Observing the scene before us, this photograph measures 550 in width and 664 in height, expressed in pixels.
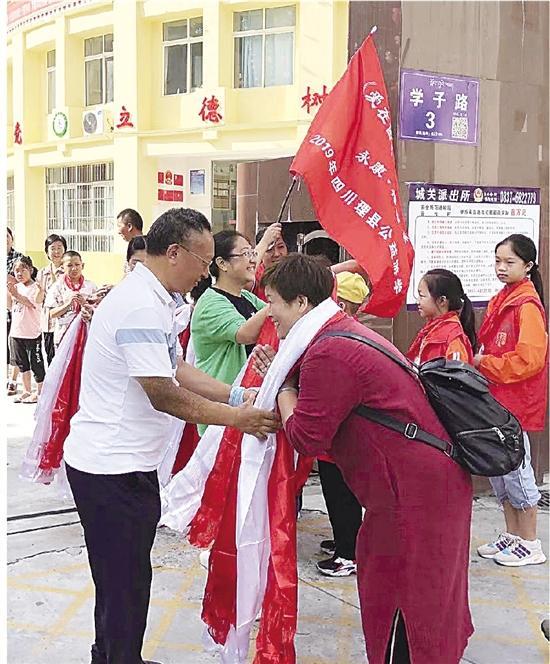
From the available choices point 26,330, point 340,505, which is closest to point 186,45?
point 26,330

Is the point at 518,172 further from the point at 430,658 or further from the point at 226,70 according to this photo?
the point at 226,70

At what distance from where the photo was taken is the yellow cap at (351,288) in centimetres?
389

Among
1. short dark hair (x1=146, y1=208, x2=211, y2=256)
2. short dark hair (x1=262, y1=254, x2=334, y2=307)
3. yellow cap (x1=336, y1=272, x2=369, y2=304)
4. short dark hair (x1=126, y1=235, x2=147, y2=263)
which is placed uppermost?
short dark hair (x1=146, y1=208, x2=211, y2=256)

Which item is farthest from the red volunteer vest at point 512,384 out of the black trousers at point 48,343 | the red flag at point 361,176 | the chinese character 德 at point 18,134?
the chinese character 德 at point 18,134

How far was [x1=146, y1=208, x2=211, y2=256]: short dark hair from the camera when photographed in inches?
99.1

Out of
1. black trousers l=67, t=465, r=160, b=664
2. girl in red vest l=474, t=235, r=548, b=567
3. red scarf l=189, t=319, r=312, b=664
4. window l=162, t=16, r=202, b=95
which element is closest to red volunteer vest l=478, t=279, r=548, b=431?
girl in red vest l=474, t=235, r=548, b=567

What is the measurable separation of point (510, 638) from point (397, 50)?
10.2ft

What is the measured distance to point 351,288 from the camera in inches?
154

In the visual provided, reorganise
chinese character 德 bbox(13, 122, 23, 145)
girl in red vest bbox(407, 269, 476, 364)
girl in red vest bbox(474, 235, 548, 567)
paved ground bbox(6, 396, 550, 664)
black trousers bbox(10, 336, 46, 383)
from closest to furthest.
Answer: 1. paved ground bbox(6, 396, 550, 664)
2. girl in red vest bbox(407, 269, 476, 364)
3. girl in red vest bbox(474, 235, 548, 567)
4. black trousers bbox(10, 336, 46, 383)
5. chinese character 德 bbox(13, 122, 23, 145)

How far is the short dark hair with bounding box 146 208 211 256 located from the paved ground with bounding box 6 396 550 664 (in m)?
1.64

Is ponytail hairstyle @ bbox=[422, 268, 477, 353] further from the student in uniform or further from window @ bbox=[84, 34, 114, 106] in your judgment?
window @ bbox=[84, 34, 114, 106]

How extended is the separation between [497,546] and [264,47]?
43.3 ft

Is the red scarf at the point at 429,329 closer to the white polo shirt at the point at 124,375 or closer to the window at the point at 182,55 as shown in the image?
the white polo shirt at the point at 124,375

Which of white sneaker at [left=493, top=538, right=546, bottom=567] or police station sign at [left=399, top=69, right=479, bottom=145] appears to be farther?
police station sign at [left=399, top=69, right=479, bottom=145]
